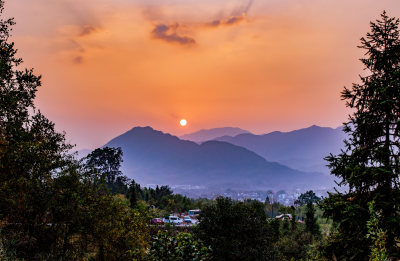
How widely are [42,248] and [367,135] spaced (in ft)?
46.9

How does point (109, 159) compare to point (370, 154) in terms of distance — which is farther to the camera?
point (109, 159)

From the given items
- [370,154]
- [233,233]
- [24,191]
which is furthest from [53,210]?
[370,154]

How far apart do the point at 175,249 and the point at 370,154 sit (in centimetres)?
1011

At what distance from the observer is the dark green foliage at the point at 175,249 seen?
16.9 ft

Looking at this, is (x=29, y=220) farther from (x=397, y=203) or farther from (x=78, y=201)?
(x=397, y=203)

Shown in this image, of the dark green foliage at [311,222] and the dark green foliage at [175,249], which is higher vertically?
the dark green foliage at [175,249]

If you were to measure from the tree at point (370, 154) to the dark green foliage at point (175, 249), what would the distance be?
7.80m

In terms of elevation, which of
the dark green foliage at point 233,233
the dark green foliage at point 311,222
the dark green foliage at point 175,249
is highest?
the dark green foliage at point 175,249

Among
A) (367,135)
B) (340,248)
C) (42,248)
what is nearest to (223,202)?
(340,248)

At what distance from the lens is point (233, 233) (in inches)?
666

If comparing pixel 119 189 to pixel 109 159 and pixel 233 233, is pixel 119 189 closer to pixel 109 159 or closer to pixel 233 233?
pixel 233 233

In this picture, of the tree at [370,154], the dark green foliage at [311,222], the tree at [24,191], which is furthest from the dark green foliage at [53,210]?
the dark green foliage at [311,222]

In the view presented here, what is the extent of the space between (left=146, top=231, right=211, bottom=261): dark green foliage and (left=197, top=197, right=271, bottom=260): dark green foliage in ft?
37.6

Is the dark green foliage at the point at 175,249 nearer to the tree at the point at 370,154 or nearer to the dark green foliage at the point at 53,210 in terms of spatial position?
the dark green foliage at the point at 53,210
